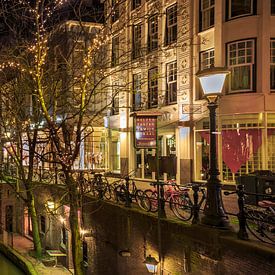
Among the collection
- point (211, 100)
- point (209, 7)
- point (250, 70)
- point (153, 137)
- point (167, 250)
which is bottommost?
point (167, 250)

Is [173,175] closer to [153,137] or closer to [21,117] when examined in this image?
[21,117]

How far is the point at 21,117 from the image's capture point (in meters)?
17.9

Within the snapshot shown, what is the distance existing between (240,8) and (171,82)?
15.9 feet

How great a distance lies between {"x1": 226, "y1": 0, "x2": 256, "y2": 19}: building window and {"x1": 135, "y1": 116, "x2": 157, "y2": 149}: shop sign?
8625mm

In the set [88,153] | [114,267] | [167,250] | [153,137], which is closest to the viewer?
[153,137]

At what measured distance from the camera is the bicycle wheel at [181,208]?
35.4 ft

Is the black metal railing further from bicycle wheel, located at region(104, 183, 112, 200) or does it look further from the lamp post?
bicycle wheel, located at region(104, 183, 112, 200)

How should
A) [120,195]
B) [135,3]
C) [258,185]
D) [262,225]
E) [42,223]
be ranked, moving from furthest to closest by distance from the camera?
[42,223]
[135,3]
[120,195]
[258,185]
[262,225]

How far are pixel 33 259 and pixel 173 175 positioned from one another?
7.33m

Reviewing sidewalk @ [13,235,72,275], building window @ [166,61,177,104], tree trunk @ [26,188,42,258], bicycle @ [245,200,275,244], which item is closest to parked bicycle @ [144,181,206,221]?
bicycle @ [245,200,275,244]

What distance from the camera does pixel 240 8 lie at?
16562 millimetres

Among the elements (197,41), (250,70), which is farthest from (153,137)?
(197,41)

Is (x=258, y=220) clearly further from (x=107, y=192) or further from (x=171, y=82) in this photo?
(x=171, y=82)

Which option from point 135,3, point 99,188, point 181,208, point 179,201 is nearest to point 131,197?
point 179,201
